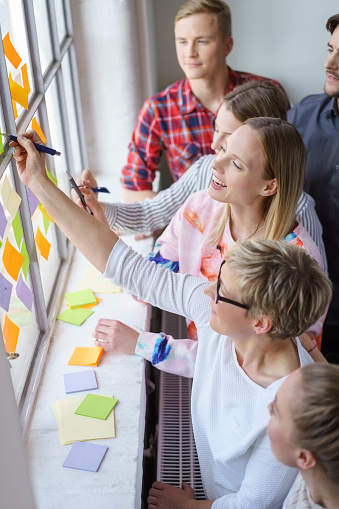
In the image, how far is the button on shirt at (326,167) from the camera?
2.20m

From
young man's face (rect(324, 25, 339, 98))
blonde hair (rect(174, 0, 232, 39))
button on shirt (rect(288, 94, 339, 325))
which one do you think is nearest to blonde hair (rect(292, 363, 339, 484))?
button on shirt (rect(288, 94, 339, 325))

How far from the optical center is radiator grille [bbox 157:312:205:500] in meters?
1.65

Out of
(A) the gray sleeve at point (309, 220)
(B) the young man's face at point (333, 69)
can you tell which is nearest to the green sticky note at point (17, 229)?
(A) the gray sleeve at point (309, 220)

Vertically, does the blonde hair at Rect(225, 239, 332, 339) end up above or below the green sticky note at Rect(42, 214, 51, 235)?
above

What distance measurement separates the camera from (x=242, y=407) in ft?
4.60

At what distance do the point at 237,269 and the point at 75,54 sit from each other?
59.6 inches

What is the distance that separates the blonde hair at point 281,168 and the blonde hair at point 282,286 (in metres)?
0.36

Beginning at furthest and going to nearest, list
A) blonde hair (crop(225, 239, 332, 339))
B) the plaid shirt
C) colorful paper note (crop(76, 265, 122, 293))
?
the plaid shirt < colorful paper note (crop(76, 265, 122, 293)) < blonde hair (crop(225, 239, 332, 339))

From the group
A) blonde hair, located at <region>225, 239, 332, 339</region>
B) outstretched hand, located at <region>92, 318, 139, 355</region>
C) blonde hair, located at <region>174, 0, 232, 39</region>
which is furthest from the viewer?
blonde hair, located at <region>174, 0, 232, 39</region>

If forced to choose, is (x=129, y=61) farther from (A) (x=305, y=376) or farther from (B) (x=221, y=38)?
(A) (x=305, y=376)

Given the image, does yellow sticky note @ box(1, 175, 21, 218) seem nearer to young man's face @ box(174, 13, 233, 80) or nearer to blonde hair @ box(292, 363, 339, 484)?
blonde hair @ box(292, 363, 339, 484)

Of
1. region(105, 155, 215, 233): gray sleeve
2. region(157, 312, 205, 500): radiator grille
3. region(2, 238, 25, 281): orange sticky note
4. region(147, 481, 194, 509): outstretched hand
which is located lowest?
region(157, 312, 205, 500): radiator grille

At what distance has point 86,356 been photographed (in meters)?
1.69

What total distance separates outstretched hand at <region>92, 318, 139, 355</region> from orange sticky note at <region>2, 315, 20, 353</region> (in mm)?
307
